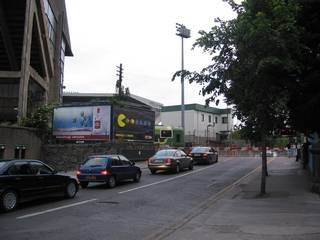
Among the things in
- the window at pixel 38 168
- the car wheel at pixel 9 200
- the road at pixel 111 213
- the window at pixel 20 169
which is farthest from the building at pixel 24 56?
the car wheel at pixel 9 200

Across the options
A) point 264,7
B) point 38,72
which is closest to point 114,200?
point 264,7

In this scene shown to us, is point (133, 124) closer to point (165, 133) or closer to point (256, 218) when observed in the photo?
point (165, 133)

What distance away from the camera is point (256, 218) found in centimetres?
1193

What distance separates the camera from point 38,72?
48.5m

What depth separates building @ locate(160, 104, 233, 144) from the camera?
82188mm

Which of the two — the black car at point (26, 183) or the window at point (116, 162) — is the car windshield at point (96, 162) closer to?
the window at point (116, 162)

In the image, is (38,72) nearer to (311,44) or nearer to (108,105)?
(108,105)

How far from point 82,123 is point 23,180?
25.4 metres

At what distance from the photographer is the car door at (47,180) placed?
49.7 ft

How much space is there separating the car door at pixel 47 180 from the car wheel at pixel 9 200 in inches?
48.4

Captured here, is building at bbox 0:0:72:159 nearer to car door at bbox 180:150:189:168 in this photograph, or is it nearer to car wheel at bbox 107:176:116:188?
car door at bbox 180:150:189:168

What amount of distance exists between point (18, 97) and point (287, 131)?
76.2ft

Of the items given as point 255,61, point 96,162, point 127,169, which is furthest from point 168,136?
point 255,61

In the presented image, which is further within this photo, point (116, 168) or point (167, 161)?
point (167, 161)
